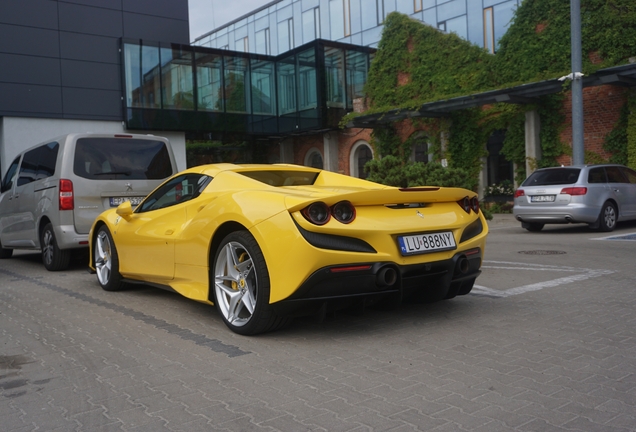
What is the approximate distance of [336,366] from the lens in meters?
3.95

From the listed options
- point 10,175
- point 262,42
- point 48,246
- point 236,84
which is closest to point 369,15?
point 262,42

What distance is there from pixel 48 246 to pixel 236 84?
23.2 m

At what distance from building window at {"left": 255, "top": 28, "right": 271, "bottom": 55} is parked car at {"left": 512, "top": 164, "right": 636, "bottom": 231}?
39552mm

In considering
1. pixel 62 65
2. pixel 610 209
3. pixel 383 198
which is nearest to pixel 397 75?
pixel 62 65

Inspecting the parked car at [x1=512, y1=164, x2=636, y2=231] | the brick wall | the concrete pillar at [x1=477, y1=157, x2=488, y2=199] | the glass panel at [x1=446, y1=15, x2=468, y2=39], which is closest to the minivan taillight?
the parked car at [x1=512, y1=164, x2=636, y2=231]

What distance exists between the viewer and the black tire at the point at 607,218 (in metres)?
13.6

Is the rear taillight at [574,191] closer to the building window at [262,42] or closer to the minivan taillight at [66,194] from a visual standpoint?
the minivan taillight at [66,194]

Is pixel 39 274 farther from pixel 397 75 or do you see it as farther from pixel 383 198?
pixel 397 75

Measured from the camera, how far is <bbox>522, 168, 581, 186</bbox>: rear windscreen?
1367 cm

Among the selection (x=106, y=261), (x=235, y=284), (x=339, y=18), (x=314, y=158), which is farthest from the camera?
(x=339, y=18)

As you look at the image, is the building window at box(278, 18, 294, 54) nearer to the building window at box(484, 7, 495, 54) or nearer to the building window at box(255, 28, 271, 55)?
the building window at box(255, 28, 271, 55)

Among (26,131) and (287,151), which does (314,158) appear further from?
(26,131)

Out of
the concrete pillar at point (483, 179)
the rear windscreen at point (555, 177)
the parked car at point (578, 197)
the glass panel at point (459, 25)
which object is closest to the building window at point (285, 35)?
the glass panel at point (459, 25)

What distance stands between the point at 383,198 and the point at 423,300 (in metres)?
1.07
